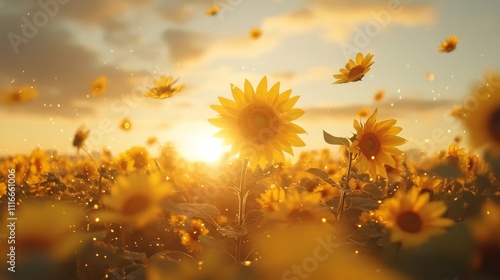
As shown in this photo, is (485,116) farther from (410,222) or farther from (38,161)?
(38,161)

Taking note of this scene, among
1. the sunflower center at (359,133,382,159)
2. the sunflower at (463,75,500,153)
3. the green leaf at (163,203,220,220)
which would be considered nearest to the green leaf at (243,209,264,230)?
the green leaf at (163,203,220,220)

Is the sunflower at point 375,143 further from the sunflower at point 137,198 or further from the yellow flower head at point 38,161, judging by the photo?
the yellow flower head at point 38,161

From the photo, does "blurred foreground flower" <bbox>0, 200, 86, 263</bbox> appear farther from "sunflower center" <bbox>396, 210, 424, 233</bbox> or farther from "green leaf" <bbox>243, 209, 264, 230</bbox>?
"green leaf" <bbox>243, 209, 264, 230</bbox>

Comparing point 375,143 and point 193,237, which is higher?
point 375,143

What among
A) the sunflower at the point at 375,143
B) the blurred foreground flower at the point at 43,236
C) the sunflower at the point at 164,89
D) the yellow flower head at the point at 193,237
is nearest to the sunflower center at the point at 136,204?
the blurred foreground flower at the point at 43,236

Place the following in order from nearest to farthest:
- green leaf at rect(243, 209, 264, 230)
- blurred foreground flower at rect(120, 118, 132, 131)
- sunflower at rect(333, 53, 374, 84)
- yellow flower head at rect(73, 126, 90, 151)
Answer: green leaf at rect(243, 209, 264, 230) → sunflower at rect(333, 53, 374, 84) → yellow flower head at rect(73, 126, 90, 151) → blurred foreground flower at rect(120, 118, 132, 131)

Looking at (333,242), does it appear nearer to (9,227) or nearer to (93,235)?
(93,235)

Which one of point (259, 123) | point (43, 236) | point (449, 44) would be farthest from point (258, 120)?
point (449, 44)
